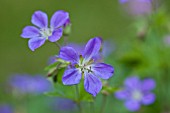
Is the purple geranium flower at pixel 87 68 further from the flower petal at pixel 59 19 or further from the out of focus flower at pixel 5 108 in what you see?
the out of focus flower at pixel 5 108

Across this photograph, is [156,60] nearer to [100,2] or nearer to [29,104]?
[29,104]

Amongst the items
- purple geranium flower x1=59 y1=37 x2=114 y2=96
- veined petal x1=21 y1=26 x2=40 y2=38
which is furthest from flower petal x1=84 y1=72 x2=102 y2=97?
veined petal x1=21 y1=26 x2=40 y2=38

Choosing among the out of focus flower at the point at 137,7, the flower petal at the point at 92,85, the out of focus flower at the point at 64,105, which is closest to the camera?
the flower petal at the point at 92,85

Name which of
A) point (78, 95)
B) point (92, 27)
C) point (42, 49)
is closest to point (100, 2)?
point (92, 27)

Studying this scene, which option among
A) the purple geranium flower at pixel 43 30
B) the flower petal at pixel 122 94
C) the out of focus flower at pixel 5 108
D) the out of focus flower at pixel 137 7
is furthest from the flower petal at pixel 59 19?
the out of focus flower at pixel 137 7

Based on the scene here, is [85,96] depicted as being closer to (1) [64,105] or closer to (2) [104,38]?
(1) [64,105]
